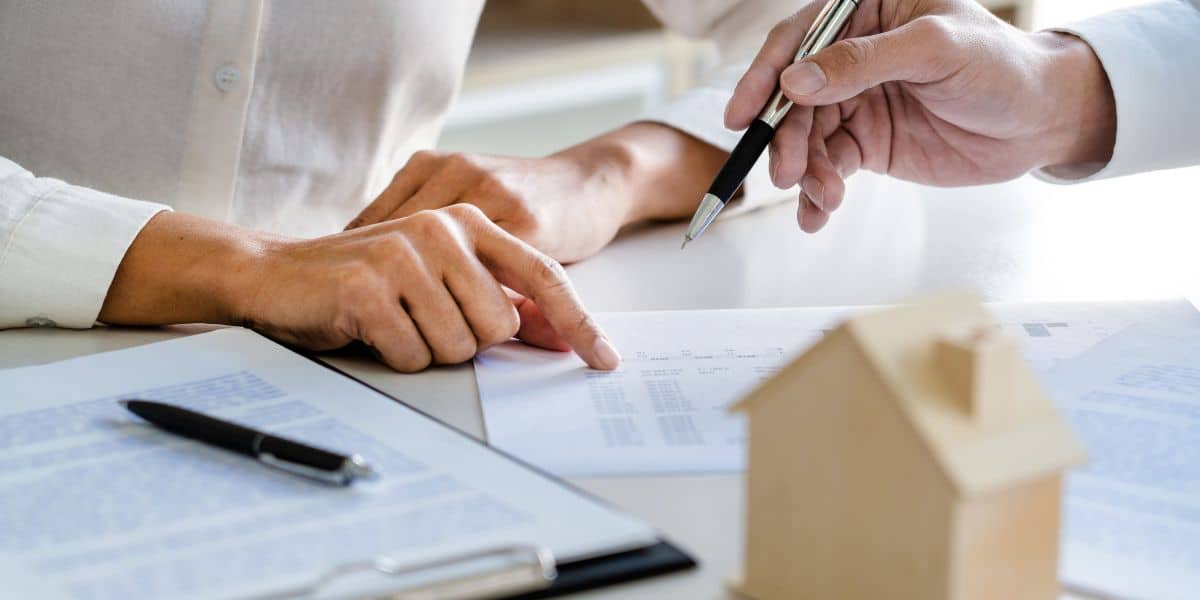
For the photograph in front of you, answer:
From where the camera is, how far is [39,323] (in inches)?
30.8

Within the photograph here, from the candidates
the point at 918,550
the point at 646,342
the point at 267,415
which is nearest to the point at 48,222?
the point at 267,415

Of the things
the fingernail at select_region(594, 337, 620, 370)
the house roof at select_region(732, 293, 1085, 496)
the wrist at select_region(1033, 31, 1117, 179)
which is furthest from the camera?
the wrist at select_region(1033, 31, 1117, 179)

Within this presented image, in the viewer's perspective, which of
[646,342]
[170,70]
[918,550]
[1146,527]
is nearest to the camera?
[918,550]

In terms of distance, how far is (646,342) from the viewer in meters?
0.76

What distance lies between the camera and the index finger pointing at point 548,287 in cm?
71

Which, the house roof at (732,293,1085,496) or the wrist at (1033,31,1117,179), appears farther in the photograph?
the wrist at (1033,31,1117,179)

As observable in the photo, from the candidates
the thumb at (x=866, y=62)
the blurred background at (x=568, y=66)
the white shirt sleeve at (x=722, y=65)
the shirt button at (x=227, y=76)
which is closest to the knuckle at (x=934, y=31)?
the thumb at (x=866, y=62)

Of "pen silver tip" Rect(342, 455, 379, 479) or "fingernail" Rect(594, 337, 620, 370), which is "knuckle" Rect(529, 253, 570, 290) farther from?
"pen silver tip" Rect(342, 455, 379, 479)

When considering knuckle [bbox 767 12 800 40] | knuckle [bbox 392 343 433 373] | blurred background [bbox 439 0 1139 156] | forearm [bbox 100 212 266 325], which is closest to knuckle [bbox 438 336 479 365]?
knuckle [bbox 392 343 433 373]

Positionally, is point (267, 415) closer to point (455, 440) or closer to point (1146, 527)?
point (455, 440)

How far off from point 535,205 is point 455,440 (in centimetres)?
40

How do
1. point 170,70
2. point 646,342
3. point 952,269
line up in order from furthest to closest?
1. point 170,70
2. point 952,269
3. point 646,342

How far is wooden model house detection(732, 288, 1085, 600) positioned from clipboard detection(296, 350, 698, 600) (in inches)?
2.2

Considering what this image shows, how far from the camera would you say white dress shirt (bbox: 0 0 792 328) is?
3.34 feet
